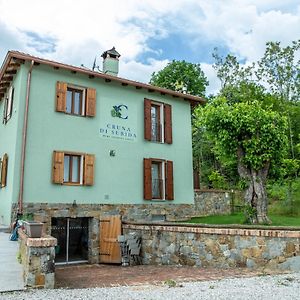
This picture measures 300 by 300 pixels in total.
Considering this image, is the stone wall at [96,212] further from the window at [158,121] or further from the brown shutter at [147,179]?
the window at [158,121]

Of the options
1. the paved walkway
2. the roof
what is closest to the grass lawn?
the roof

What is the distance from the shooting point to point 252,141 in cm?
1074

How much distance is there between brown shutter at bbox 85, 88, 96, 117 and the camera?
11594 mm

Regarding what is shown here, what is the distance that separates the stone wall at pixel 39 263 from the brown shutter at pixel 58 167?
17.5ft

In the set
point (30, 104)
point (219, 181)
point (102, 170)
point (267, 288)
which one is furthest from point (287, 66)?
point (267, 288)

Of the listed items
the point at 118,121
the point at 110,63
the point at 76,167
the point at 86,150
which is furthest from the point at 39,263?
the point at 110,63

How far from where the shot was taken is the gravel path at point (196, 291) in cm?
471

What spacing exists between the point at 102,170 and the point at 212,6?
711cm

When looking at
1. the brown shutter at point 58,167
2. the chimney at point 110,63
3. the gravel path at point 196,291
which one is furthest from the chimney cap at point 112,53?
the gravel path at point 196,291

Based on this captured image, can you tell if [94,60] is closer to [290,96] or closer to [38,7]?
[38,7]

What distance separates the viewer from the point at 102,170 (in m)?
11.7

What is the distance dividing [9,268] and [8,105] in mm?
7606

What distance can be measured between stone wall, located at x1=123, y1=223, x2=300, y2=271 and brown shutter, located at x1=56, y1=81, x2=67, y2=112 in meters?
4.89

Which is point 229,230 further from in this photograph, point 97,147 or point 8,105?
point 8,105
